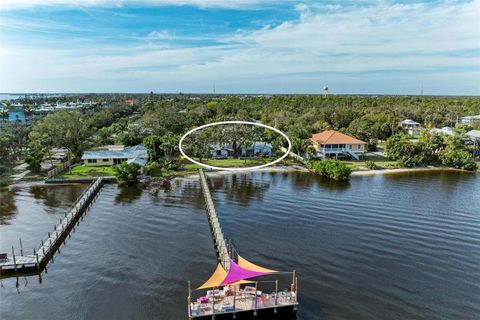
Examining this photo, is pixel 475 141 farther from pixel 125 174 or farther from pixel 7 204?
pixel 7 204

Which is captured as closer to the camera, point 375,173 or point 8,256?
point 8,256

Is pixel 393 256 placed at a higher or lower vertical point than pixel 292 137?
lower

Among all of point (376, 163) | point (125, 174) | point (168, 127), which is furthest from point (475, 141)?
point (125, 174)

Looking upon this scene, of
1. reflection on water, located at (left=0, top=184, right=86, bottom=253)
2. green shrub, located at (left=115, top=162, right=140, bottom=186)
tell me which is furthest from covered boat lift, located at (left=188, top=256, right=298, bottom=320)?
green shrub, located at (left=115, top=162, right=140, bottom=186)

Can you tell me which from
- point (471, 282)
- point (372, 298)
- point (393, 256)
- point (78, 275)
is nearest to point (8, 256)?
point (78, 275)

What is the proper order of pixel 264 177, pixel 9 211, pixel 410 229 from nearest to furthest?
pixel 410 229, pixel 9 211, pixel 264 177

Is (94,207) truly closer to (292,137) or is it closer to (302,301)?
(302,301)

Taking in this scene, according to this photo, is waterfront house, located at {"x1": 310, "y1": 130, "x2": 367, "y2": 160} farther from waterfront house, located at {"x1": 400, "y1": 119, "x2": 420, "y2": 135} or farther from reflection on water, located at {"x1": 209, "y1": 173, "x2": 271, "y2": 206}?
waterfront house, located at {"x1": 400, "y1": 119, "x2": 420, "y2": 135}

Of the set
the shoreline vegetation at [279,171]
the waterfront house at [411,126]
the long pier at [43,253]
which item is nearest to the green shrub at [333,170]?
the shoreline vegetation at [279,171]
